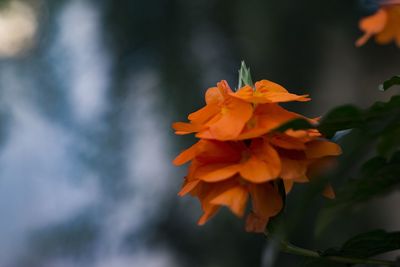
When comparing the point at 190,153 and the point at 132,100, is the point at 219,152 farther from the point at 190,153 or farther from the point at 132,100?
the point at 132,100

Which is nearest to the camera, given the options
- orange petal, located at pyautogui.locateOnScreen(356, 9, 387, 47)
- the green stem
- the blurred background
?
orange petal, located at pyautogui.locateOnScreen(356, 9, 387, 47)

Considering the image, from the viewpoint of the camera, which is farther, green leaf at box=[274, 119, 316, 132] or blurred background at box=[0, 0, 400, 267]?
blurred background at box=[0, 0, 400, 267]

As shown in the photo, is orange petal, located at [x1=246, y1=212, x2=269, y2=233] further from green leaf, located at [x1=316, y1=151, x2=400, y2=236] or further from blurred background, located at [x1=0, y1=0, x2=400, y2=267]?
blurred background, located at [x1=0, y1=0, x2=400, y2=267]

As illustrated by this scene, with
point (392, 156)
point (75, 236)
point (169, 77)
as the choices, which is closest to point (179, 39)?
point (169, 77)

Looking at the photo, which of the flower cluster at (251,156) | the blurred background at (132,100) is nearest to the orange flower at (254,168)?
the flower cluster at (251,156)

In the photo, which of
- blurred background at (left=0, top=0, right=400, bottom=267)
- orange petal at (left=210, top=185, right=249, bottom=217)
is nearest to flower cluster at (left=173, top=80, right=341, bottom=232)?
orange petal at (left=210, top=185, right=249, bottom=217)

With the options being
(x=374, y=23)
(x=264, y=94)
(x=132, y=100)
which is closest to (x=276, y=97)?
(x=264, y=94)

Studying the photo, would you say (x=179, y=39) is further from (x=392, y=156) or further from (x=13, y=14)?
(x=392, y=156)

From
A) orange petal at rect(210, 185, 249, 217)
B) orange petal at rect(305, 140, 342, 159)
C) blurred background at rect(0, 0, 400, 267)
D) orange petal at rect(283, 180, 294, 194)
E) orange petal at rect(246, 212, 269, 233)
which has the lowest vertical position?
blurred background at rect(0, 0, 400, 267)
